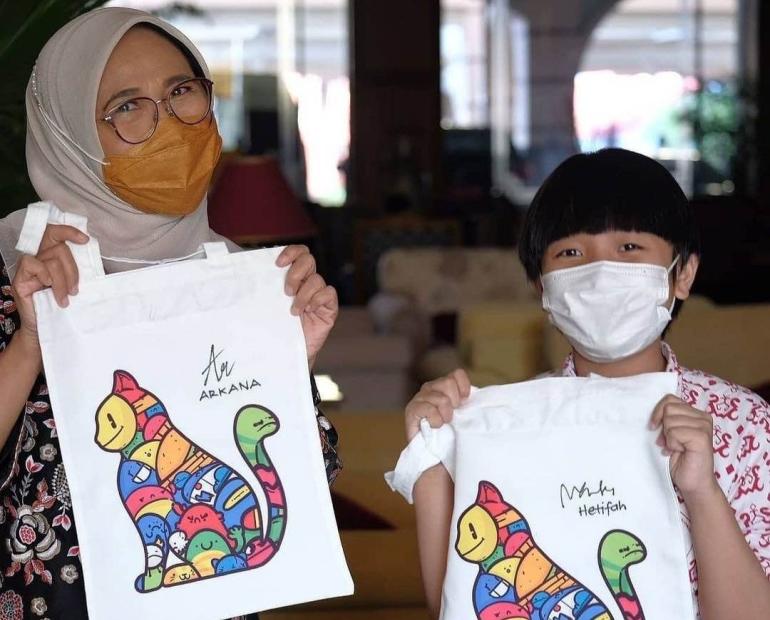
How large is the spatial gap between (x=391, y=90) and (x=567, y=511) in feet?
30.9

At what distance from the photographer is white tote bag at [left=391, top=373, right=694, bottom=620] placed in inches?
55.6

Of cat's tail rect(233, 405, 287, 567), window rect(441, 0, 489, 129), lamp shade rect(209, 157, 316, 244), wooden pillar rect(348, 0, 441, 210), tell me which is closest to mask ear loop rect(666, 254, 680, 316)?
cat's tail rect(233, 405, 287, 567)

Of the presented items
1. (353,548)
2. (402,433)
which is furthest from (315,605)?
(402,433)

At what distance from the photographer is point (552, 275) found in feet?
5.13

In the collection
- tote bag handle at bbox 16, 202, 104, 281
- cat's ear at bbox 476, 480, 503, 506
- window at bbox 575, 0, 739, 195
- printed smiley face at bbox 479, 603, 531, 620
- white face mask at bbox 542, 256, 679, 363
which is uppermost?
window at bbox 575, 0, 739, 195

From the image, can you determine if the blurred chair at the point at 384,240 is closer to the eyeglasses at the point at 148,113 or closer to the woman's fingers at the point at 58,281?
the eyeglasses at the point at 148,113

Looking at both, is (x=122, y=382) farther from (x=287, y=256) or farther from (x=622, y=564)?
(x=622, y=564)

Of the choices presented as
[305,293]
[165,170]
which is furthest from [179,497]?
[165,170]

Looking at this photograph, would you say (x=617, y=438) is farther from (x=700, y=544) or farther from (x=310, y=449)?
(x=310, y=449)

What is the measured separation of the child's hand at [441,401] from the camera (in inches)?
57.6

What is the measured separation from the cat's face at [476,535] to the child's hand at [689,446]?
227 millimetres

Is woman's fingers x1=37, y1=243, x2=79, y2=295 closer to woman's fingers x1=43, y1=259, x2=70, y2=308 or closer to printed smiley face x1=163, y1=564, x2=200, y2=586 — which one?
woman's fingers x1=43, y1=259, x2=70, y2=308

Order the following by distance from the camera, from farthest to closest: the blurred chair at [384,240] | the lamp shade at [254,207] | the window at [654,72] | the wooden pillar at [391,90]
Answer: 1. the window at [654,72]
2. the wooden pillar at [391,90]
3. the blurred chair at [384,240]
4. the lamp shade at [254,207]
